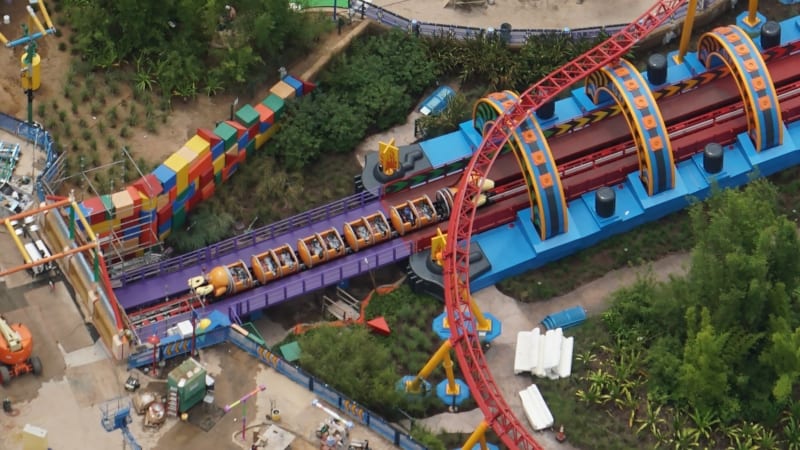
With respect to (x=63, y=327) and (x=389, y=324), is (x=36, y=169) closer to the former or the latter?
(x=63, y=327)

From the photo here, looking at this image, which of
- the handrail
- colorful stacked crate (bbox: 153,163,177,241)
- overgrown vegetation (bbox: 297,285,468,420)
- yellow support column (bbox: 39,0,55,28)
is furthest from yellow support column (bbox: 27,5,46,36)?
overgrown vegetation (bbox: 297,285,468,420)

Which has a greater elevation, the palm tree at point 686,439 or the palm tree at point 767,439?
the palm tree at point 686,439

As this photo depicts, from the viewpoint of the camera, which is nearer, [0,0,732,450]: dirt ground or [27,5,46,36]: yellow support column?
[0,0,732,450]: dirt ground

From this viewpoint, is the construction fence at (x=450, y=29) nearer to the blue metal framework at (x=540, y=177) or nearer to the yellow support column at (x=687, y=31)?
the yellow support column at (x=687, y=31)

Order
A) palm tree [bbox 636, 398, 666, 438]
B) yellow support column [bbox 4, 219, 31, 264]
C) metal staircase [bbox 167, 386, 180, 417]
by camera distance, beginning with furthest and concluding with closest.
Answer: palm tree [bbox 636, 398, 666, 438]
yellow support column [bbox 4, 219, 31, 264]
metal staircase [bbox 167, 386, 180, 417]

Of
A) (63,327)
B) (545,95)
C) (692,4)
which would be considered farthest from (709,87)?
(63,327)

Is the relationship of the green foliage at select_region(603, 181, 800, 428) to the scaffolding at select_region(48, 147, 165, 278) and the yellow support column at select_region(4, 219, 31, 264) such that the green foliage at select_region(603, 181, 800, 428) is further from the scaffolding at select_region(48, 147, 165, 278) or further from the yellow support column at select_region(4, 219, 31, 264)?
the yellow support column at select_region(4, 219, 31, 264)

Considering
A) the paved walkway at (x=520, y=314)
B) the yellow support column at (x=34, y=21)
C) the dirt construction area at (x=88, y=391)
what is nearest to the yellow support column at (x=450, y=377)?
the paved walkway at (x=520, y=314)
